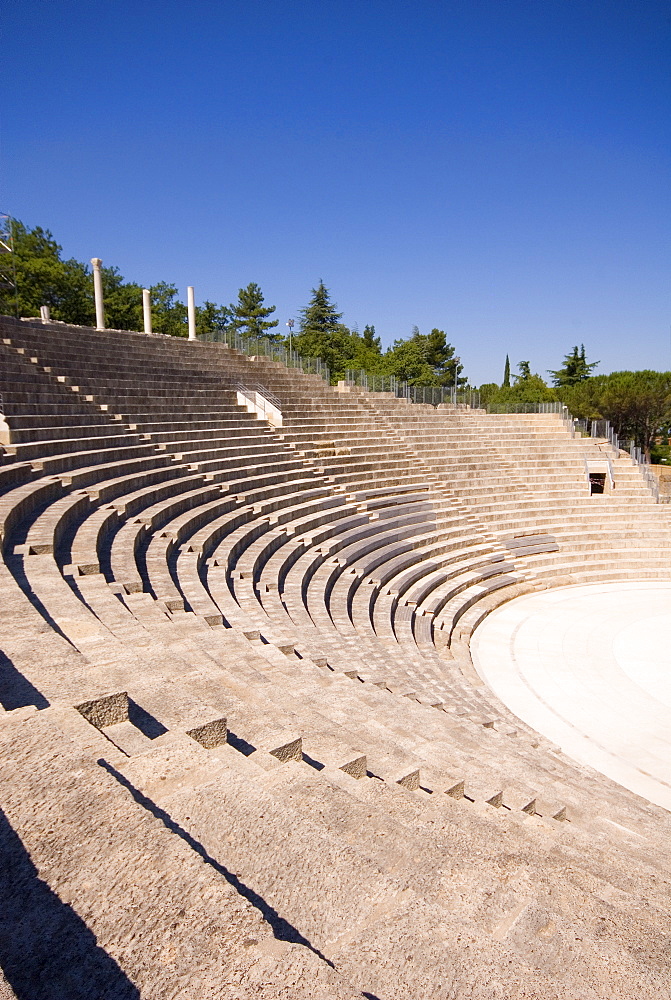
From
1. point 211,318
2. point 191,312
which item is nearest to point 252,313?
point 211,318

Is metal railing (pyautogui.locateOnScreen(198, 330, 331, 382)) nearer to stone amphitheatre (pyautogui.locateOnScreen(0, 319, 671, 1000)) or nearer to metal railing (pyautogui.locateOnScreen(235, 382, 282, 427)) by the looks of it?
metal railing (pyautogui.locateOnScreen(235, 382, 282, 427))

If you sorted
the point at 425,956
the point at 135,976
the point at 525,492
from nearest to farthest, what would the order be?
the point at 135,976 → the point at 425,956 → the point at 525,492

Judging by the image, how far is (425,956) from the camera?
1.91m

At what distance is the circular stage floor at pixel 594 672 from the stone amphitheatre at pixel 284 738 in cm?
7

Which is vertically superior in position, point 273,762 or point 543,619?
point 273,762

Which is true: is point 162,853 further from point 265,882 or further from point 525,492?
point 525,492

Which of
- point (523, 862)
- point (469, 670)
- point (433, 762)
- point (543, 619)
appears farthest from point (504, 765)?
point (543, 619)

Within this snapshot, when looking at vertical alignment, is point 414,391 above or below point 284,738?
above

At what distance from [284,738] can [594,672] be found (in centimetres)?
950

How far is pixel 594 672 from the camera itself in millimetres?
11180

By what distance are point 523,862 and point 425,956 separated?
1.06m

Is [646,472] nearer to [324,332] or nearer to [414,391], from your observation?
[414,391]

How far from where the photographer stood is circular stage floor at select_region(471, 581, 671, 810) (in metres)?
8.41

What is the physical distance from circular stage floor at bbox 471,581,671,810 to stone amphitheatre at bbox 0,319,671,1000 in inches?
2.7
